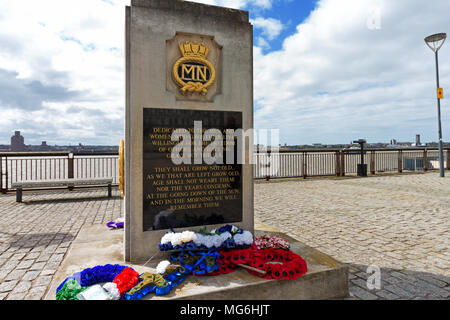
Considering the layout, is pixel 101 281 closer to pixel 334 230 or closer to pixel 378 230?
pixel 334 230

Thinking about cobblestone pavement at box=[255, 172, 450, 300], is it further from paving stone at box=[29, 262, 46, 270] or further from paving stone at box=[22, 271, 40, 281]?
paving stone at box=[29, 262, 46, 270]

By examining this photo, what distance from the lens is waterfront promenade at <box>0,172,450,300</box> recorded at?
3.45 metres

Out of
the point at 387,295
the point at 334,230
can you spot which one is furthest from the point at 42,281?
the point at 334,230

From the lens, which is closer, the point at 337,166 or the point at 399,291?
the point at 399,291

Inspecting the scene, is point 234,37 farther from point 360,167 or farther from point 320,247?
point 360,167

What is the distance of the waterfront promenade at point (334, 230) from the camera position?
3.45 m

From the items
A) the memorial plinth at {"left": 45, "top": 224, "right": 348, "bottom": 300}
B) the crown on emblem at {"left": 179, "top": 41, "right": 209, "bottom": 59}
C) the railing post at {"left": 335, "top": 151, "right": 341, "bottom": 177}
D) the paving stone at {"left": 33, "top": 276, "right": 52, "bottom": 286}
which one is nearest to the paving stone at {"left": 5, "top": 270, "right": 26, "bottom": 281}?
the paving stone at {"left": 33, "top": 276, "right": 52, "bottom": 286}

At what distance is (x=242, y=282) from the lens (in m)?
2.80

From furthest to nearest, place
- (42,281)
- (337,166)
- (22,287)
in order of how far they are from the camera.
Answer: (337,166), (42,281), (22,287)

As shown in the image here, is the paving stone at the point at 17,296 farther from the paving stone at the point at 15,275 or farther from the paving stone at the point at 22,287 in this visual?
the paving stone at the point at 15,275

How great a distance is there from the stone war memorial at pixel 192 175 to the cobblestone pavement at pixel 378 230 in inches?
34.6

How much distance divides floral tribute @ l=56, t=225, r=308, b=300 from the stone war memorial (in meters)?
0.01

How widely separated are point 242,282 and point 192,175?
1.51m
